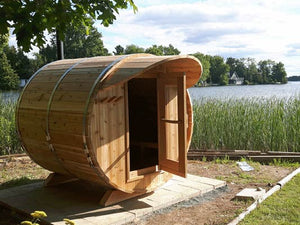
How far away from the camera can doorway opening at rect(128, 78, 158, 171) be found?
22.0ft

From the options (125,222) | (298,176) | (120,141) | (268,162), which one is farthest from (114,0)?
(268,162)

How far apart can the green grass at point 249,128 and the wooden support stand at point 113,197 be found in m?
4.13

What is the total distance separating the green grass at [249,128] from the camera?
8.52 meters

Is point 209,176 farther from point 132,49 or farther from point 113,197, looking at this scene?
point 132,49

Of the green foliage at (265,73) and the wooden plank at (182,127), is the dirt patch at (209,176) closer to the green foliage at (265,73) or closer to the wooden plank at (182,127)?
the wooden plank at (182,127)

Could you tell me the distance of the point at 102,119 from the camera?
4.66 metres

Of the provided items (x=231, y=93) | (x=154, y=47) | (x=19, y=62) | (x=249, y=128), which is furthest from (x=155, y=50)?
(x=249, y=128)

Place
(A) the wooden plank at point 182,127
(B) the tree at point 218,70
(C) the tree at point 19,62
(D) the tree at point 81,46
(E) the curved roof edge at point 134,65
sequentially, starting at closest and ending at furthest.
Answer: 1. (E) the curved roof edge at point 134,65
2. (A) the wooden plank at point 182,127
3. (C) the tree at point 19,62
4. (D) the tree at point 81,46
5. (B) the tree at point 218,70

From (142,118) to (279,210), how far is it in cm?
311

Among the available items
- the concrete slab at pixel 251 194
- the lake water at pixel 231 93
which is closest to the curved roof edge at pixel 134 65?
the concrete slab at pixel 251 194

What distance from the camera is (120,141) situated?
16.1 feet

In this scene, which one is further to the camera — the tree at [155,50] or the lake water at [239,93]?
the tree at [155,50]

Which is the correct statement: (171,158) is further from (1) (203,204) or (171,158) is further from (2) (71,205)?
(2) (71,205)

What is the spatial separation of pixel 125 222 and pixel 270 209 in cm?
192
